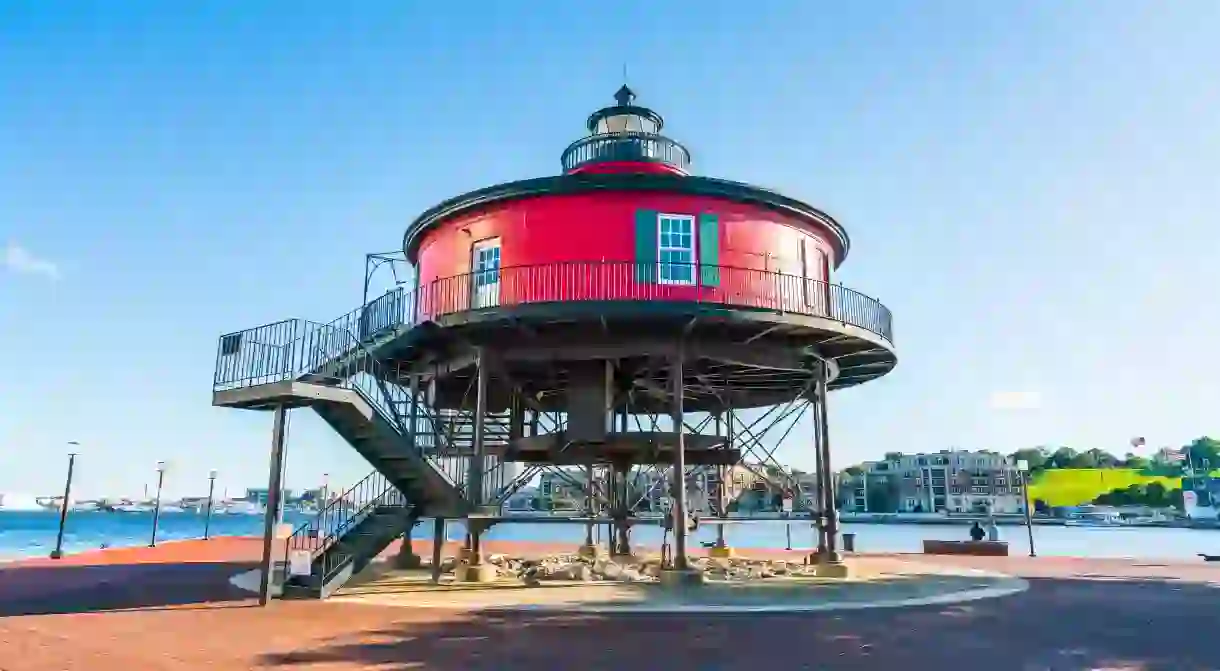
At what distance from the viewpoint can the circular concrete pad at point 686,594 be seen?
13.1 metres

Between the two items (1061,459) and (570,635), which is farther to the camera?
(1061,459)

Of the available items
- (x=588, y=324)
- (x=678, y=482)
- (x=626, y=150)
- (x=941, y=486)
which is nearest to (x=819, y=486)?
(x=678, y=482)

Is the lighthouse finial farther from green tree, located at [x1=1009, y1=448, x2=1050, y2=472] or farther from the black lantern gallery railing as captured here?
green tree, located at [x1=1009, y1=448, x2=1050, y2=472]

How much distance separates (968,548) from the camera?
2836 centimetres

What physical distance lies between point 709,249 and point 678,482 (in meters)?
4.72

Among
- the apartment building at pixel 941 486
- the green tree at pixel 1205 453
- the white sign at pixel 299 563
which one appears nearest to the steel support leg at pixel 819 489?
the white sign at pixel 299 563

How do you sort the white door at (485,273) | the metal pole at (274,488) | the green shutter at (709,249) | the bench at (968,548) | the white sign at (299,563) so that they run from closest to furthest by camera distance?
the metal pole at (274,488) → the white sign at (299,563) → the green shutter at (709,249) → the white door at (485,273) → the bench at (968,548)

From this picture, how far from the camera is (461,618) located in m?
11.7

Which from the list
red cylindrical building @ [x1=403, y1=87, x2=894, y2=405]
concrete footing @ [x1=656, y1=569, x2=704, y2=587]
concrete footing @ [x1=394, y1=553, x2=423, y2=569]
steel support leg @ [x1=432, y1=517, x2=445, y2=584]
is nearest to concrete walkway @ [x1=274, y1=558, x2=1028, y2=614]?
concrete footing @ [x1=656, y1=569, x2=704, y2=587]

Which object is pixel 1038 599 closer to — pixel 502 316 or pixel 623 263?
pixel 623 263

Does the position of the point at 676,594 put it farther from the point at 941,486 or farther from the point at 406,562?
the point at 941,486

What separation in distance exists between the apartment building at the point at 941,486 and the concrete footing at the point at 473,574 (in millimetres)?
131647

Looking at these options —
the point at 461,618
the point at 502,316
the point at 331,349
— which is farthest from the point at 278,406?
the point at 461,618

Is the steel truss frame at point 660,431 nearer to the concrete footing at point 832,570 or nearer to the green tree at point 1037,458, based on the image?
the concrete footing at point 832,570
